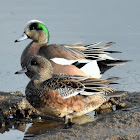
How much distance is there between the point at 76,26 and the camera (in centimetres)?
752

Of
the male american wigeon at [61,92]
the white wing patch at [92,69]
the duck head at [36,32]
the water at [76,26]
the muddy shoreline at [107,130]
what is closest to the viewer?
the muddy shoreline at [107,130]

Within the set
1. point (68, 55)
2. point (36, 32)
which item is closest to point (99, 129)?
point (68, 55)

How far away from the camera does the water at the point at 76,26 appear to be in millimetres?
6165

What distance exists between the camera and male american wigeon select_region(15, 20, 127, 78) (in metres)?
5.59

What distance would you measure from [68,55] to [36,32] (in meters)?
0.73

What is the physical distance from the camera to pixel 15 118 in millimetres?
4625

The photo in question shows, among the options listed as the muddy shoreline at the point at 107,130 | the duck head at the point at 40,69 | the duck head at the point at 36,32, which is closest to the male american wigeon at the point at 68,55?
the duck head at the point at 36,32

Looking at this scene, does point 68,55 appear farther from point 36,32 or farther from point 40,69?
point 40,69

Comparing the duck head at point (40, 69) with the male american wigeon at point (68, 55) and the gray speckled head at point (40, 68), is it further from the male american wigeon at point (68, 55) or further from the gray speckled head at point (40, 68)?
the male american wigeon at point (68, 55)

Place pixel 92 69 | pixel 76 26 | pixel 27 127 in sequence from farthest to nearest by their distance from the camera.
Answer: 1. pixel 76 26
2. pixel 92 69
3. pixel 27 127

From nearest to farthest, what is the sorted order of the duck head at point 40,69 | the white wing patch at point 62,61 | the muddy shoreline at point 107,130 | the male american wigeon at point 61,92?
1. the muddy shoreline at point 107,130
2. the male american wigeon at point 61,92
3. the duck head at point 40,69
4. the white wing patch at point 62,61

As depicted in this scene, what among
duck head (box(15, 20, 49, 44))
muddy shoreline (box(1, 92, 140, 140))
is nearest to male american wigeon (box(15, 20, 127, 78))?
duck head (box(15, 20, 49, 44))

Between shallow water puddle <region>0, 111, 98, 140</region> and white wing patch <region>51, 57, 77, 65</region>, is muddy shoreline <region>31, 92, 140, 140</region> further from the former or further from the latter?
white wing patch <region>51, 57, 77, 65</region>

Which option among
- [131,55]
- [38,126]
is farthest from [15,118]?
[131,55]
